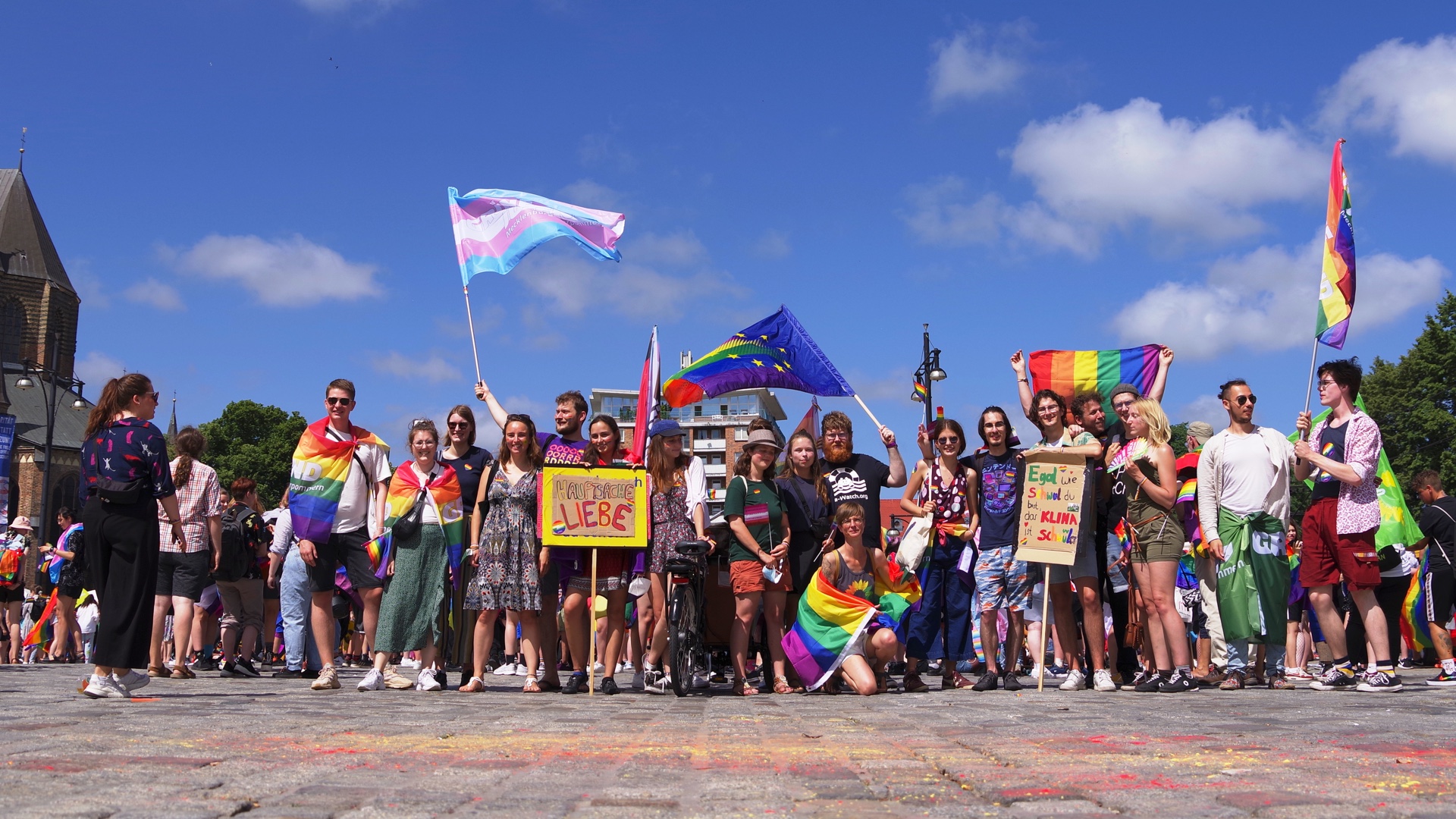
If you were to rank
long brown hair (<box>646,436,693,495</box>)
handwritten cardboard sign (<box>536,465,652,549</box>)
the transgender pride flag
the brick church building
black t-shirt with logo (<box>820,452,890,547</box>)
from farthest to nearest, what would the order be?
the brick church building → the transgender pride flag → black t-shirt with logo (<box>820,452,890,547</box>) → long brown hair (<box>646,436,693,495</box>) → handwritten cardboard sign (<box>536,465,652,549</box>)

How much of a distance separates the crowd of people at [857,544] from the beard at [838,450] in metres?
0.02

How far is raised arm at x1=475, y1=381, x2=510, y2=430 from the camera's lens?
9625 millimetres

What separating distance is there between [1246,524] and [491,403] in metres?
5.72

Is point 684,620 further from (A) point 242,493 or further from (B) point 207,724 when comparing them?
(A) point 242,493

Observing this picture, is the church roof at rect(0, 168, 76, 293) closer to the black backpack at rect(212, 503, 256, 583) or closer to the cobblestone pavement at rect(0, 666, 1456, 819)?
the black backpack at rect(212, 503, 256, 583)

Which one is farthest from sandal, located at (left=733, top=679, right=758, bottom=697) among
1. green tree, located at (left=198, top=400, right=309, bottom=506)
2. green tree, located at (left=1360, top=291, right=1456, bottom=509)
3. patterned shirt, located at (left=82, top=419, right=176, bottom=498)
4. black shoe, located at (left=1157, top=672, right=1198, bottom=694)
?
green tree, located at (left=198, top=400, right=309, bottom=506)

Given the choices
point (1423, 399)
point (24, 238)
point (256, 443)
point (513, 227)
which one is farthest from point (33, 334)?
point (513, 227)

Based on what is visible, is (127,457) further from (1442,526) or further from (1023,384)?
(1442,526)

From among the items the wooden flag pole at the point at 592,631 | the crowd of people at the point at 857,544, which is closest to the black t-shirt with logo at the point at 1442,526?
the crowd of people at the point at 857,544

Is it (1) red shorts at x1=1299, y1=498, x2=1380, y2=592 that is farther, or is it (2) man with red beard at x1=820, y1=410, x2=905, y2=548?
(2) man with red beard at x1=820, y1=410, x2=905, y2=548

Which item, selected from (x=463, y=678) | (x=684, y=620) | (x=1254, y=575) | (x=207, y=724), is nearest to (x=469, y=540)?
(x=463, y=678)

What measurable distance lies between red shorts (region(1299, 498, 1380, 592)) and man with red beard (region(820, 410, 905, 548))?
2.99 m

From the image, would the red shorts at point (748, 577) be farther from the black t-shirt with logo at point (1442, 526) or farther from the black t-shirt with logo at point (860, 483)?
the black t-shirt with logo at point (1442, 526)

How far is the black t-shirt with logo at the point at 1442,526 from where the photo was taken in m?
11.6
